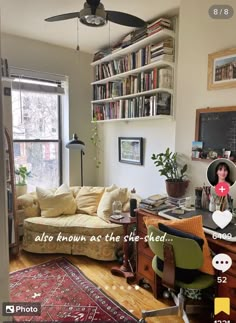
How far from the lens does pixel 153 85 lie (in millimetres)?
2408

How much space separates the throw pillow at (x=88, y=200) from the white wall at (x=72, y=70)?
1.60 ft

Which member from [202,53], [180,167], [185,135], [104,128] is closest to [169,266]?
[180,167]

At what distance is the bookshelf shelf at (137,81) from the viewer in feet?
7.61

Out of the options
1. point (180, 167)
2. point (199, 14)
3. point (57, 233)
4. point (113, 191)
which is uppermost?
point (199, 14)

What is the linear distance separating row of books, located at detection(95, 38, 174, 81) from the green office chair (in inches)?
64.2

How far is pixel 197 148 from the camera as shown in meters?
1.98

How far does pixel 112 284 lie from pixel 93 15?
1997 millimetres

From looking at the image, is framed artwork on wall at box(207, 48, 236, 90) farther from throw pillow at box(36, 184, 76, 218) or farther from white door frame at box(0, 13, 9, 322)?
throw pillow at box(36, 184, 76, 218)

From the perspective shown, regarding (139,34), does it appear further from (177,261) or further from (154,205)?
(177,261)

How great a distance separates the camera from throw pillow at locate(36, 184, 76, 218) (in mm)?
2683

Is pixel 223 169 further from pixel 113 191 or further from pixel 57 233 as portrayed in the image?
pixel 57 233

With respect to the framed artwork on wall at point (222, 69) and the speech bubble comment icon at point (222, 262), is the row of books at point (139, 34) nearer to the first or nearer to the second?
the framed artwork on wall at point (222, 69)

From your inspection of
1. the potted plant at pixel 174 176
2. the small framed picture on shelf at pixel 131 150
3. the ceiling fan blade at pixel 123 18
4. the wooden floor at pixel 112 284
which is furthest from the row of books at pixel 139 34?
the wooden floor at pixel 112 284

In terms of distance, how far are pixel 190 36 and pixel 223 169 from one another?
3.69ft
